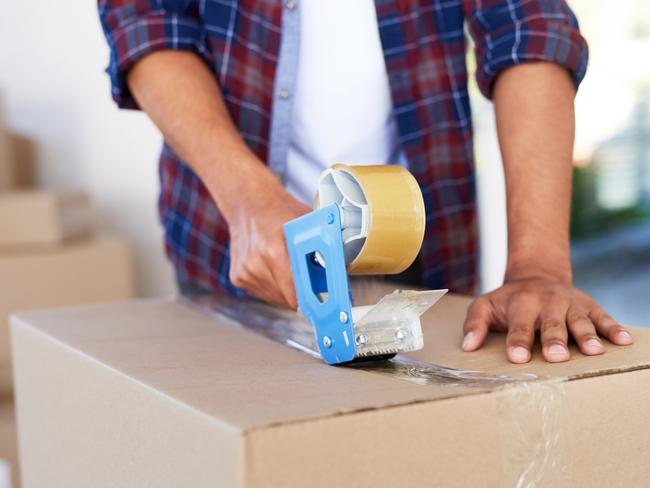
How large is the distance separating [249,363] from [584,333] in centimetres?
27

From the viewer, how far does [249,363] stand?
0.76 m

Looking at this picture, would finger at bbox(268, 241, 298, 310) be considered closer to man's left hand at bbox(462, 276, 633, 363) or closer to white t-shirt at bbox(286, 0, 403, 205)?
man's left hand at bbox(462, 276, 633, 363)

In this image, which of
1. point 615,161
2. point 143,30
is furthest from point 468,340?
point 615,161

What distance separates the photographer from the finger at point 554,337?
0.74 metres

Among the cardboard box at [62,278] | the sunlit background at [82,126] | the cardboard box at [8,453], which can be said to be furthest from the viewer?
the sunlit background at [82,126]

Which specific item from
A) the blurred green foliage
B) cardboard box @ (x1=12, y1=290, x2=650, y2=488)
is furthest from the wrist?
the blurred green foliage

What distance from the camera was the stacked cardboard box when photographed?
2.05 metres

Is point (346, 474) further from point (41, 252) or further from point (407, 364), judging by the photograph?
point (41, 252)

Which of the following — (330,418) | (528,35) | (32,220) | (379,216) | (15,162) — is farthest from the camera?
(15,162)

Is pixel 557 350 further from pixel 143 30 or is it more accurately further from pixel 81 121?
pixel 81 121

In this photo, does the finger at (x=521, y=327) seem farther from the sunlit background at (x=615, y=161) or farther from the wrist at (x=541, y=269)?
the sunlit background at (x=615, y=161)

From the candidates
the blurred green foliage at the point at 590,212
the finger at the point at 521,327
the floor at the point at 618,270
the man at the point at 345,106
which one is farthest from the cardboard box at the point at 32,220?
the floor at the point at 618,270

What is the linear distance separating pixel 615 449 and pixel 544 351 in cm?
10

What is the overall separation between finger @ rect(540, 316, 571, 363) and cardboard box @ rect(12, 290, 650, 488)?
1cm
